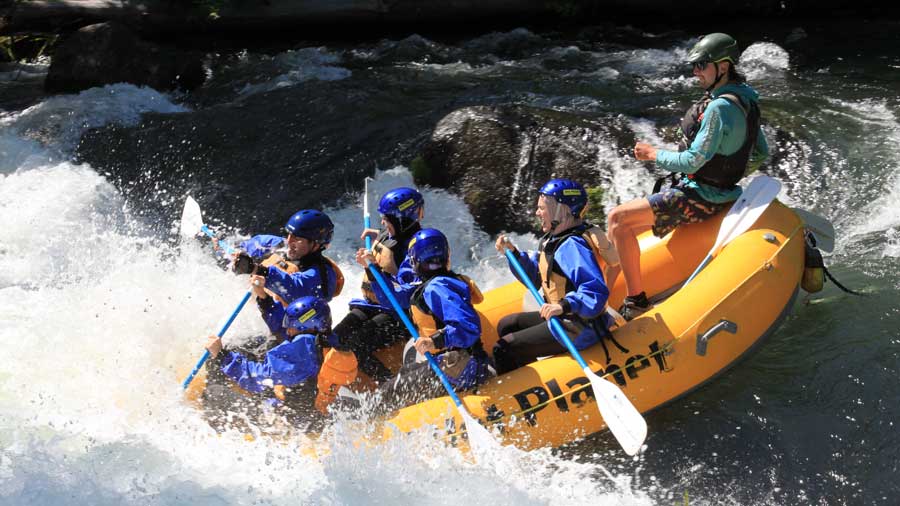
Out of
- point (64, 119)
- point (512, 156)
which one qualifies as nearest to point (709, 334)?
point (512, 156)

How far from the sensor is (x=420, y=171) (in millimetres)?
8242

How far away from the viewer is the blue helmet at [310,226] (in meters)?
5.34

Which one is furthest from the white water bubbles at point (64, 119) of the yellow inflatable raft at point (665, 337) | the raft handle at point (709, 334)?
the raft handle at point (709, 334)

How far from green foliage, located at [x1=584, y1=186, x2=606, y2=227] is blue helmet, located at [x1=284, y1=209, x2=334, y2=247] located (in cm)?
285

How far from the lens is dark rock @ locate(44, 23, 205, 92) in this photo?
10391mm

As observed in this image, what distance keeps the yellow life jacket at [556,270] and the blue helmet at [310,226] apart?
1284 mm

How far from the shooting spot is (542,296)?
5172 mm

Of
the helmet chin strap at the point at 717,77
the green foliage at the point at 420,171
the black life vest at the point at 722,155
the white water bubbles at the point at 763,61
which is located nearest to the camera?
the helmet chin strap at the point at 717,77

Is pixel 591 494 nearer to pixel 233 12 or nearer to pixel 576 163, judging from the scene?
pixel 576 163

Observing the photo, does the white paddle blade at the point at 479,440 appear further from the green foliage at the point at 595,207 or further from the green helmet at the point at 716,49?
the green foliage at the point at 595,207

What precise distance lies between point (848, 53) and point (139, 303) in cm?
784

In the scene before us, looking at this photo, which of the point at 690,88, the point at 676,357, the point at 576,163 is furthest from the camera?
the point at 690,88

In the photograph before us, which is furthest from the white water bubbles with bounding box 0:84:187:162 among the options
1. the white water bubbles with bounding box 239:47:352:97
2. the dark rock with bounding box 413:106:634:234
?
the dark rock with bounding box 413:106:634:234

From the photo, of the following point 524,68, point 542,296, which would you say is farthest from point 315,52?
point 542,296
